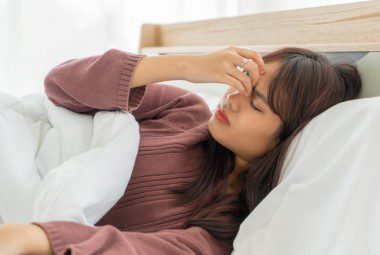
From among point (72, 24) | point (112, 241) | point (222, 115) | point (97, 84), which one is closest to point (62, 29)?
point (72, 24)

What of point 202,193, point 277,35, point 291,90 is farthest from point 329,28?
point 202,193

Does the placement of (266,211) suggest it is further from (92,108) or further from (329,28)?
(329,28)

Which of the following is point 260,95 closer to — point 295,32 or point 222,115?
point 222,115

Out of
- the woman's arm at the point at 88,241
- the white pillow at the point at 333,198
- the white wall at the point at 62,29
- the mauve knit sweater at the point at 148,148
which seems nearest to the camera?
the woman's arm at the point at 88,241

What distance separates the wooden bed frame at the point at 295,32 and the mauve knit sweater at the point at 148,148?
1.27ft

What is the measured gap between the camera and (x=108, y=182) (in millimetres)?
769

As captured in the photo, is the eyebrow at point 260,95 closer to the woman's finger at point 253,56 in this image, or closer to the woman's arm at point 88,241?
the woman's finger at point 253,56

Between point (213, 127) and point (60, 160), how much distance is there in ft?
1.11

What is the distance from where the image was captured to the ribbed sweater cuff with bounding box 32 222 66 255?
23.1 inches

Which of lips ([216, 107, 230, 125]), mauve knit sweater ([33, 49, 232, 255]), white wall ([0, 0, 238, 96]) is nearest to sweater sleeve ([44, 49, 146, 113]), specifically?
mauve knit sweater ([33, 49, 232, 255])

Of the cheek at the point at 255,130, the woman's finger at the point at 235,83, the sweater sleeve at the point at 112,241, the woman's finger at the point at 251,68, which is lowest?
the sweater sleeve at the point at 112,241

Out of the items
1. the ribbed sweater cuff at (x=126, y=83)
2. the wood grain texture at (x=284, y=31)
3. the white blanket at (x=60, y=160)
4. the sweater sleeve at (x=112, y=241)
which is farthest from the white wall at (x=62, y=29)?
the sweater sleeve at (x=112, y=241)

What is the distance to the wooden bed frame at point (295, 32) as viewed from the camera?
980mm

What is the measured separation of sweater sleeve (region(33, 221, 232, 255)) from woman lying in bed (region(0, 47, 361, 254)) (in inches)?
0.9
